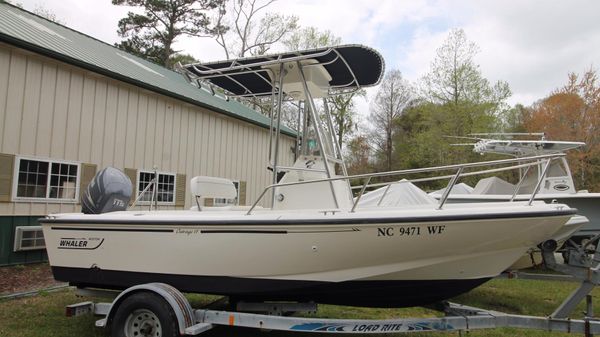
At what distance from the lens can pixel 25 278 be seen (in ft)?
24.6

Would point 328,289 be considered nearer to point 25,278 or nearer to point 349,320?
point 349,320

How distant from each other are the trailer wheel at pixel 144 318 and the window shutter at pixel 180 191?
7281 millimetres

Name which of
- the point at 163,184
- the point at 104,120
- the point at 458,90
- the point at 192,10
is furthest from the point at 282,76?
the point at 192,10

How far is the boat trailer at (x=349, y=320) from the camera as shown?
148 inches

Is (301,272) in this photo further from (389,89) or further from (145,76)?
(389,89)

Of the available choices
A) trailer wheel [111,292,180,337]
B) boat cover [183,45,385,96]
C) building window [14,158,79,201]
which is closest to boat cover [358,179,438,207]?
boat cover [183,45,385,96]

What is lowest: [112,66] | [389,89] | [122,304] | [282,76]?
[122,304]

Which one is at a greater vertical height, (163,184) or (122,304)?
(163,184)

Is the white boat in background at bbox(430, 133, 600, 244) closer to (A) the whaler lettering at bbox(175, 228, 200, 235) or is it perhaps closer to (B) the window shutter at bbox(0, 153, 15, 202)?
(A) the whaler lettering at bbox(175, 228, 200, 235)

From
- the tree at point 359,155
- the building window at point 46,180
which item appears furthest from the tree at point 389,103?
the building window at point 46,180

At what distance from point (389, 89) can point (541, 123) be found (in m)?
14.8

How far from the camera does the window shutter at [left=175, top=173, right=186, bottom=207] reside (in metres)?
11.3

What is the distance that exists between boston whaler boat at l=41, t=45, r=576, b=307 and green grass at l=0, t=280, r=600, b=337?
2.54 ft

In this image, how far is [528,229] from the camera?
12.2 ft
